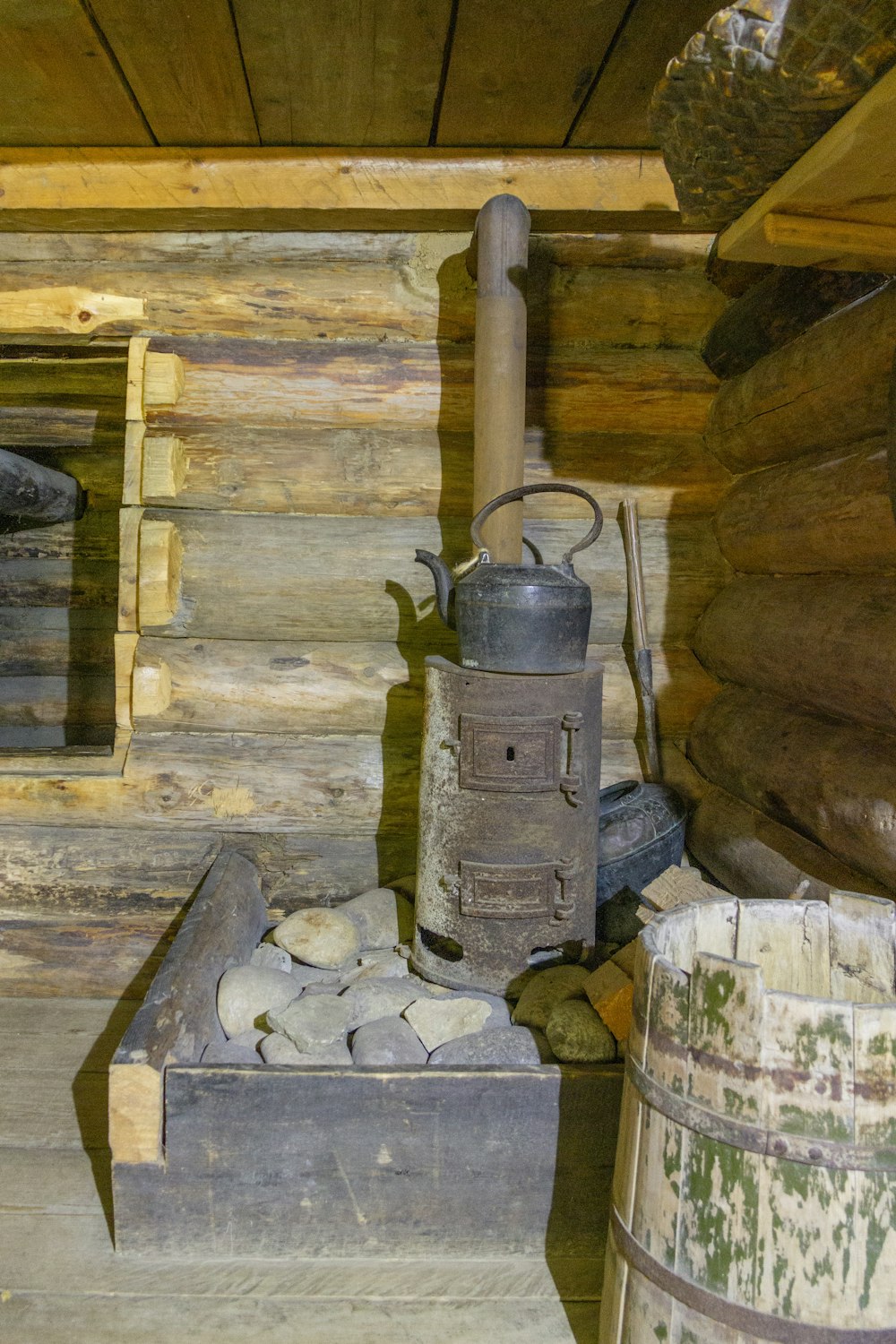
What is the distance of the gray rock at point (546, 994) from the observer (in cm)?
229

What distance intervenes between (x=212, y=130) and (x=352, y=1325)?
3.03 m

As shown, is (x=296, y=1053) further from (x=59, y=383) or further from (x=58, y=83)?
(x=59, y=383)

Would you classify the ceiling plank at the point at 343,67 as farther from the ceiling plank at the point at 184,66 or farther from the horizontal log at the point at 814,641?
the horizontal log at the point at 814,641

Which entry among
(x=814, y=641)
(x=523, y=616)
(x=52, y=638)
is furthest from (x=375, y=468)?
(x=52, y=638)

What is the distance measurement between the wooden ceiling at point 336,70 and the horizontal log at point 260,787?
6.08 feet

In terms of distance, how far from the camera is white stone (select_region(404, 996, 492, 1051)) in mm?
2250

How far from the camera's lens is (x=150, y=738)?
314cm

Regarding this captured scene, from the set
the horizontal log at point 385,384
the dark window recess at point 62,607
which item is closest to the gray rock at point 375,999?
the horizontal log at point 385,384

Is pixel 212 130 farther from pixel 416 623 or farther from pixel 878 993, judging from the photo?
pixel 878 993

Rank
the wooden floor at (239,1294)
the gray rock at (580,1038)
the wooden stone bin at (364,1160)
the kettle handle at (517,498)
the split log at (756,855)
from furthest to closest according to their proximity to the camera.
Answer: the kettle handle at (517,498) < the split log at (756,855) < the gray rock at (580,1038) < the wooden stone bin at (364,1160) < the wooden floor at (239,1294)

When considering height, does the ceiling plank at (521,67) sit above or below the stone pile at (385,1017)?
above

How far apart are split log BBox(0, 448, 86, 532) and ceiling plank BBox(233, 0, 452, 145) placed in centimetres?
219

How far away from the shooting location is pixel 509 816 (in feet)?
7.98

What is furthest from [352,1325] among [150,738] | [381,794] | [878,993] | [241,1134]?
[150,738]
